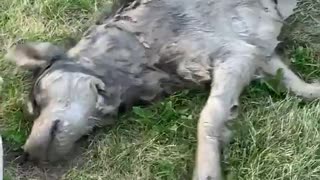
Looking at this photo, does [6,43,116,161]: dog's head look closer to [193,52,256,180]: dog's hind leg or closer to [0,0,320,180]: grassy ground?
[0,0,320,180]: grassy ground

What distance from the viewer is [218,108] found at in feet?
12.9

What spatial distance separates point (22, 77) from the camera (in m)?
4.35

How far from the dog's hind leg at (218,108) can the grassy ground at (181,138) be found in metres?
0.08

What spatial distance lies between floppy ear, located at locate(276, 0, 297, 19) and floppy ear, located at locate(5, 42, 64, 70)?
1.26m

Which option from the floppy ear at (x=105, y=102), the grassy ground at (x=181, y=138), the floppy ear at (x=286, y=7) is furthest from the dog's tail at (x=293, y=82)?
the floppy ear at (x=105, y=102)

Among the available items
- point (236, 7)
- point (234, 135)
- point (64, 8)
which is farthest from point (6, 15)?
point (234, 135)

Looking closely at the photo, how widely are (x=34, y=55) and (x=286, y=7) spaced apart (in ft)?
4.73

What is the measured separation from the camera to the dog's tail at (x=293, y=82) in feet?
13.8

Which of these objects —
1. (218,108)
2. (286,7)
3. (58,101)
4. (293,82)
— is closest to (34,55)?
(58,101)

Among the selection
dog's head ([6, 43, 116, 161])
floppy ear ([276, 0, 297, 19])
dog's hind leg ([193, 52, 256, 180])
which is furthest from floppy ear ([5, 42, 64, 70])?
floppy ear ([276, 0, 297, 19])

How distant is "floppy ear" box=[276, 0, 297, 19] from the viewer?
464cm

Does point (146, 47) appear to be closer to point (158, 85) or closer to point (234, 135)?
point (158, 85)

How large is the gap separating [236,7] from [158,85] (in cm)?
61

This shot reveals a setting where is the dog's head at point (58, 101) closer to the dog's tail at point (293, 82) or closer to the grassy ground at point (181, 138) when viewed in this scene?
the grassy ground at point (181, 138)
